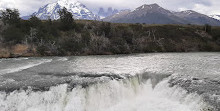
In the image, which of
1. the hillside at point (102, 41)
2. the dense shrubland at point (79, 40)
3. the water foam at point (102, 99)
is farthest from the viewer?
the dense shrubland at point (79, 40)

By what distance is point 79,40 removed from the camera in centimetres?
4866

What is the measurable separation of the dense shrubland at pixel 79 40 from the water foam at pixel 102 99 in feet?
94.4

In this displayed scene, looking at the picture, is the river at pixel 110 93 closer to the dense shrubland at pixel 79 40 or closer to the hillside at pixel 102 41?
the hillside at pixel 102 41

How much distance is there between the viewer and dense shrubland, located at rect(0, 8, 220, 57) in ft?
146

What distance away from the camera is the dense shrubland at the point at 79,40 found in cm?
4453

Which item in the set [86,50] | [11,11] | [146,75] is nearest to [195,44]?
[86,50]

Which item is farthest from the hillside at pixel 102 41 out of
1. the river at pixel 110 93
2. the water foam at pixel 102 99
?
the water foam at pixel 102 99

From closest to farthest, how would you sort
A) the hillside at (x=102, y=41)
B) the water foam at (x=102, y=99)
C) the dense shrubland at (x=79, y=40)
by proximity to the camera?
the water foam at (x=102, y=99) → the hillside at (x=102, y=41) → the dense shrubland at (x=79, y=40)

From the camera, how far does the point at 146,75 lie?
22.2 m

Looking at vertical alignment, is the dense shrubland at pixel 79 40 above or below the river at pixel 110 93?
above

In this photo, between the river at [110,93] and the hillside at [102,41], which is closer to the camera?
the river at [110,93]

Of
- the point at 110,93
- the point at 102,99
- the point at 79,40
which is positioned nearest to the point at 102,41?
the point at 79,40

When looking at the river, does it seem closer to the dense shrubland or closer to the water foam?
the water foam

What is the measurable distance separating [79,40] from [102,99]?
3352cm
